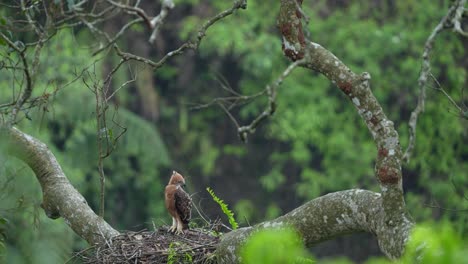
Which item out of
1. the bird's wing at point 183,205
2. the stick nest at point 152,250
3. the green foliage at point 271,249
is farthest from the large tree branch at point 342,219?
the green foliage at point 271,249

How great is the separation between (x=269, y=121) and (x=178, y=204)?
37.9ft

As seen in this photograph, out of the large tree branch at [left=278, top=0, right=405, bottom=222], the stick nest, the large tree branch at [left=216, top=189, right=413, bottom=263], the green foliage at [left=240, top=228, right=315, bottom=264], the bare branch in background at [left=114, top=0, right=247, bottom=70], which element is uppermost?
the bare branch in background at [left=114, top=0, right=247, bottom=70]

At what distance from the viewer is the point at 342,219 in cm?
610

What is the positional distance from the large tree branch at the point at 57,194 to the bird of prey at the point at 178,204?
2.41ft

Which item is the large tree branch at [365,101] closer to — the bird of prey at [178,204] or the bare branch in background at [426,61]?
the bare branch in background at [426,61]

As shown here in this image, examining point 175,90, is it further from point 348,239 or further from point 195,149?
A: point 348,239

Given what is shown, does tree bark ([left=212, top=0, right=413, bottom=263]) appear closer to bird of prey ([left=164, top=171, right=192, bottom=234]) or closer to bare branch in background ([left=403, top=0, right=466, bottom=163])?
bare branch in background ([left=403, top=0, right=466, bottom=163])

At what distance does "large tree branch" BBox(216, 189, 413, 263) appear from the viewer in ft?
19.3

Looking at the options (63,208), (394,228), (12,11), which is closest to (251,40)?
(12,11)

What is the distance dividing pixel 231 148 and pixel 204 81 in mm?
1527

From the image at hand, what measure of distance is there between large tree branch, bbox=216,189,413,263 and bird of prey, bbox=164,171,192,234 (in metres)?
2.11

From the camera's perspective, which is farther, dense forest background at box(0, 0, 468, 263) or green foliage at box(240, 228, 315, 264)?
dense forest background at box(0, 0, 468, 263)

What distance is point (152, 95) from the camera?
22016 millimetres

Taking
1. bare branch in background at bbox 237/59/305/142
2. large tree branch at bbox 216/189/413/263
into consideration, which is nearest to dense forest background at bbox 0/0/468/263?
large tree branch at bbox 216/189/413/263
